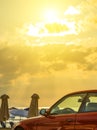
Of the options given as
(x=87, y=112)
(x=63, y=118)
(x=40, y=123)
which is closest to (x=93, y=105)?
(x=87, y=112)

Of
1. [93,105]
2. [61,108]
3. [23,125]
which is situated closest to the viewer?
[93,105]

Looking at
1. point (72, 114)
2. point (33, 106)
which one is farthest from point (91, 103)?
point (33, 106)

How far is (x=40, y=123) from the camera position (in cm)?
1178

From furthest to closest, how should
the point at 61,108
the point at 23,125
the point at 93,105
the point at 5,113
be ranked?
the point at 5,113 < the point at 23,125 < the point at 61,108 < the point at 93,105

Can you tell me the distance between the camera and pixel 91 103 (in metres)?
10.7

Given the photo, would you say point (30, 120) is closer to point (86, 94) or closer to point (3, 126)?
point (86, 94)

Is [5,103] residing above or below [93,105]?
above

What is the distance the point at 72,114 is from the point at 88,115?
0.54 meters

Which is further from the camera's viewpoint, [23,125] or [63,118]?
[23,125]

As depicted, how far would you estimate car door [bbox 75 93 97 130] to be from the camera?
10.3 meters

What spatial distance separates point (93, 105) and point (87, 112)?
192 mm

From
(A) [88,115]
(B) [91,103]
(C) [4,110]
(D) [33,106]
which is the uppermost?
(D) [33,106]

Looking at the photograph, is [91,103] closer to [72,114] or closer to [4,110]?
[72,114]

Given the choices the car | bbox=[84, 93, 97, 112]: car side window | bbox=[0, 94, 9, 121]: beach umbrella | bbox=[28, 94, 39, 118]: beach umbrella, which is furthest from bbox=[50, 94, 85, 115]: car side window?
bbox=[0, 94, 9, 121]: beach umbrella
